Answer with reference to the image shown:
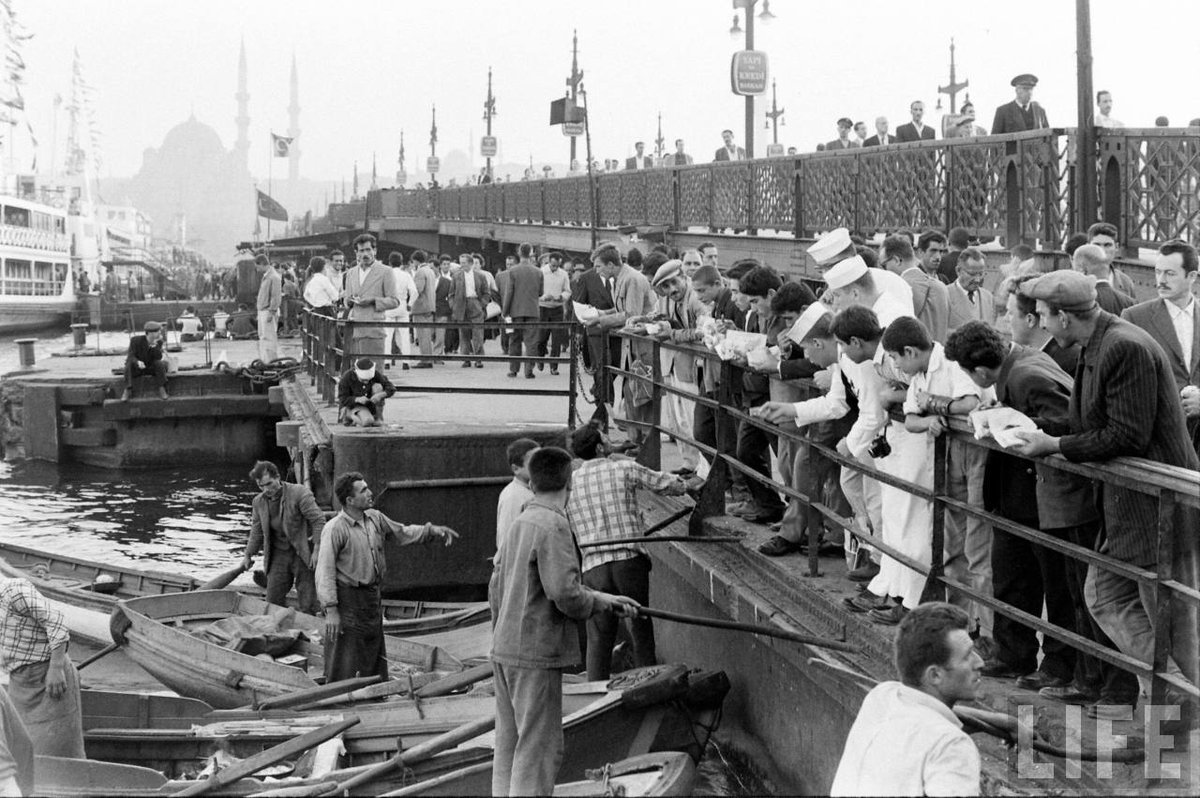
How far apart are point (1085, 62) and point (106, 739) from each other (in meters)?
9.17

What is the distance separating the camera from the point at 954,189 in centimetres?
1435

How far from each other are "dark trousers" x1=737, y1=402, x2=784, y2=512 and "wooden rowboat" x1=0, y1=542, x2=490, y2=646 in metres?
3.44

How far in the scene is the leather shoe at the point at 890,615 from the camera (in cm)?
700

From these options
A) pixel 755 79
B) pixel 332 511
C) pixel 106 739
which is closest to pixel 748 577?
pixel 106 739

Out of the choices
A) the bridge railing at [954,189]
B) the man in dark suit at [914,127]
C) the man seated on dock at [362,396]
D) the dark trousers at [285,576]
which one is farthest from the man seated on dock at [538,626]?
the man in dark suit at [914,127]

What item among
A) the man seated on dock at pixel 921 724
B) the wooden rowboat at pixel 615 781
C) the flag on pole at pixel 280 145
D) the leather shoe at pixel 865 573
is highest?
the flag on pole at pixel 280 145

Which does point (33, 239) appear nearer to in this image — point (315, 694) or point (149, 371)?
point (149, 371)

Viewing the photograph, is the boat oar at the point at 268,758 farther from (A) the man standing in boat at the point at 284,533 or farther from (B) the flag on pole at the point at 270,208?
(B) the flag on pole at the point at 270,208

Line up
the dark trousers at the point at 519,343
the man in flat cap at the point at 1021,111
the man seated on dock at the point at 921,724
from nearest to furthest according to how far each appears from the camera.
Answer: the man seated on dock at the point at 921,724
the man in flat cap at the point at 1021,111
the dark trousers at the point at 519,343

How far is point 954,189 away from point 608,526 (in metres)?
7.02

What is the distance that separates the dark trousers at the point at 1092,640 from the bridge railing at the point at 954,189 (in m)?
5.65

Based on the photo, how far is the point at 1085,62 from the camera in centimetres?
1159

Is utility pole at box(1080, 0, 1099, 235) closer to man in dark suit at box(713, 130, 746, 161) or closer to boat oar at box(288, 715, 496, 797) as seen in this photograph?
boat oar at box(288, 715, 496, 797)

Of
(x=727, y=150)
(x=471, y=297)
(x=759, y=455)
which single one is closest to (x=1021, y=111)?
(x=759, y=455)
